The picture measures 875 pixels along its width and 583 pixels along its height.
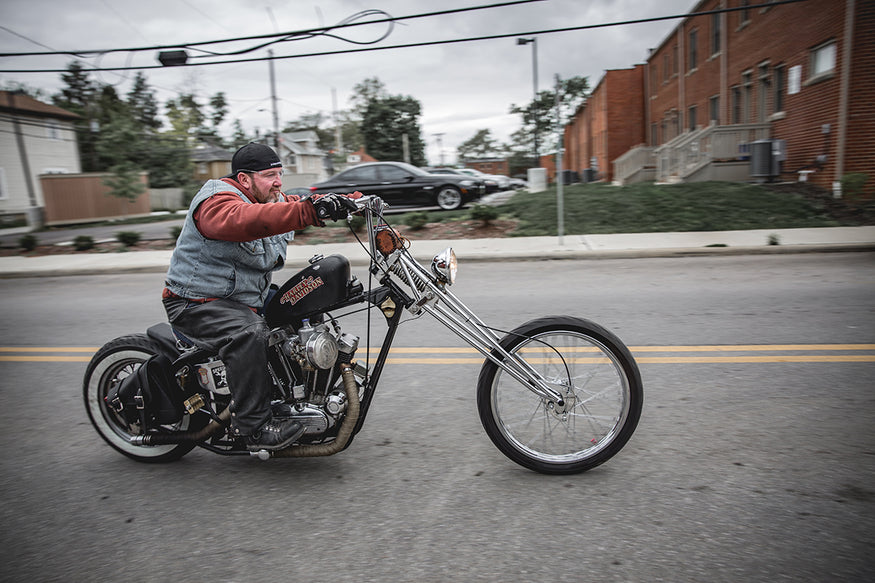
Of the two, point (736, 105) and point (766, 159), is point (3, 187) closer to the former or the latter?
point (736, 105)

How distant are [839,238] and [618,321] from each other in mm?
→ 7042

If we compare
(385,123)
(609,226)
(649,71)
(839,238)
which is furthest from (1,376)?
(385,123)

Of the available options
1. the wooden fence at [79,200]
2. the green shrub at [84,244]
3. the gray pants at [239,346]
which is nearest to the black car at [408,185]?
the green shrub at [84,244]

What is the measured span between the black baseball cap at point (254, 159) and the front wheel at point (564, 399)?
1495 millimetres

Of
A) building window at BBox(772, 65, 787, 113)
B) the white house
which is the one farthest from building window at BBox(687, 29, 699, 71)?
the white house

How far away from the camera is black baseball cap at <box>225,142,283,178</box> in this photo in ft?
9.73

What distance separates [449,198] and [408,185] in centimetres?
123

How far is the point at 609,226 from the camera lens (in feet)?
43.3

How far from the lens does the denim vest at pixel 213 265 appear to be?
300 cm

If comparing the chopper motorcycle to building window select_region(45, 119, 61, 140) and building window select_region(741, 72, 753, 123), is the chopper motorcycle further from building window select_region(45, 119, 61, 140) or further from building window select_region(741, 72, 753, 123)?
building window select_region(45, 119, 61, 140)

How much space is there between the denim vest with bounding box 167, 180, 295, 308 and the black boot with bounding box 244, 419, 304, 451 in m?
0.65

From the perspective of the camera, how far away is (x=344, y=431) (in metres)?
2.94

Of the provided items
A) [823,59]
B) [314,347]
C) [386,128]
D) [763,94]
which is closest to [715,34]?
[763,94]

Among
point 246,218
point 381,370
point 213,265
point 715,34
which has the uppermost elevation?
point 715,34
